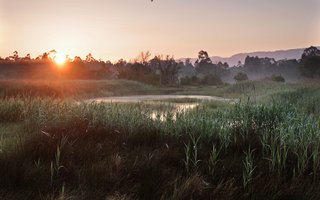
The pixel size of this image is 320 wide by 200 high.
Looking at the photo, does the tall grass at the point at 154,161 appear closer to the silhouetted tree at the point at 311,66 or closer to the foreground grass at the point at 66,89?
the foreground grass at the point at 66,89

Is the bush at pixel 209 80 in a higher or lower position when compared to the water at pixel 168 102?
lower

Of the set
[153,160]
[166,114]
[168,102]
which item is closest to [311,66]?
[168,102]

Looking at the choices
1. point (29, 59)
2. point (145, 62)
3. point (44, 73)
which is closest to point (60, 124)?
point (44, 73)

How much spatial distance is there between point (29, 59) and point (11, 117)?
55011 mm

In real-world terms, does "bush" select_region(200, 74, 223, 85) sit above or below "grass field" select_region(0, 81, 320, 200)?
below

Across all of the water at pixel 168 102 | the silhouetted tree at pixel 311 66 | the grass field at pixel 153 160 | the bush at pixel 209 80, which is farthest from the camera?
the silhouetted tree at pixel 311 66

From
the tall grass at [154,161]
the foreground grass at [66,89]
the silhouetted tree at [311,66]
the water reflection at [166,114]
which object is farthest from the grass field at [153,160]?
the silhouetted tree at [311,66]

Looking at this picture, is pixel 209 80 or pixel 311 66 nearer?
pixel 209 80

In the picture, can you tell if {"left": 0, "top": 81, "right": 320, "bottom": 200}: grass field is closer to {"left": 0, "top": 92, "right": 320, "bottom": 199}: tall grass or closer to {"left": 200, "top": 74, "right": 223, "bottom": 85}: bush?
{"left": 0, "top": 92, "right": 320, "bottom": 199}: tall grass

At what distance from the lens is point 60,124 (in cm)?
732

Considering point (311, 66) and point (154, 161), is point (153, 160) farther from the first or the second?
point (311, 66)

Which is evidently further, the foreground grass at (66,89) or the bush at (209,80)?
the bush at (209,80)

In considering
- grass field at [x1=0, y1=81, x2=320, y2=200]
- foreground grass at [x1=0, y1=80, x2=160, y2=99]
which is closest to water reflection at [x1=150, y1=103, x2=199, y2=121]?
grass field at [x1=0, y1=81, x2=320, y2=200]

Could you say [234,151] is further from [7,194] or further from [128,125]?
[7,194]
